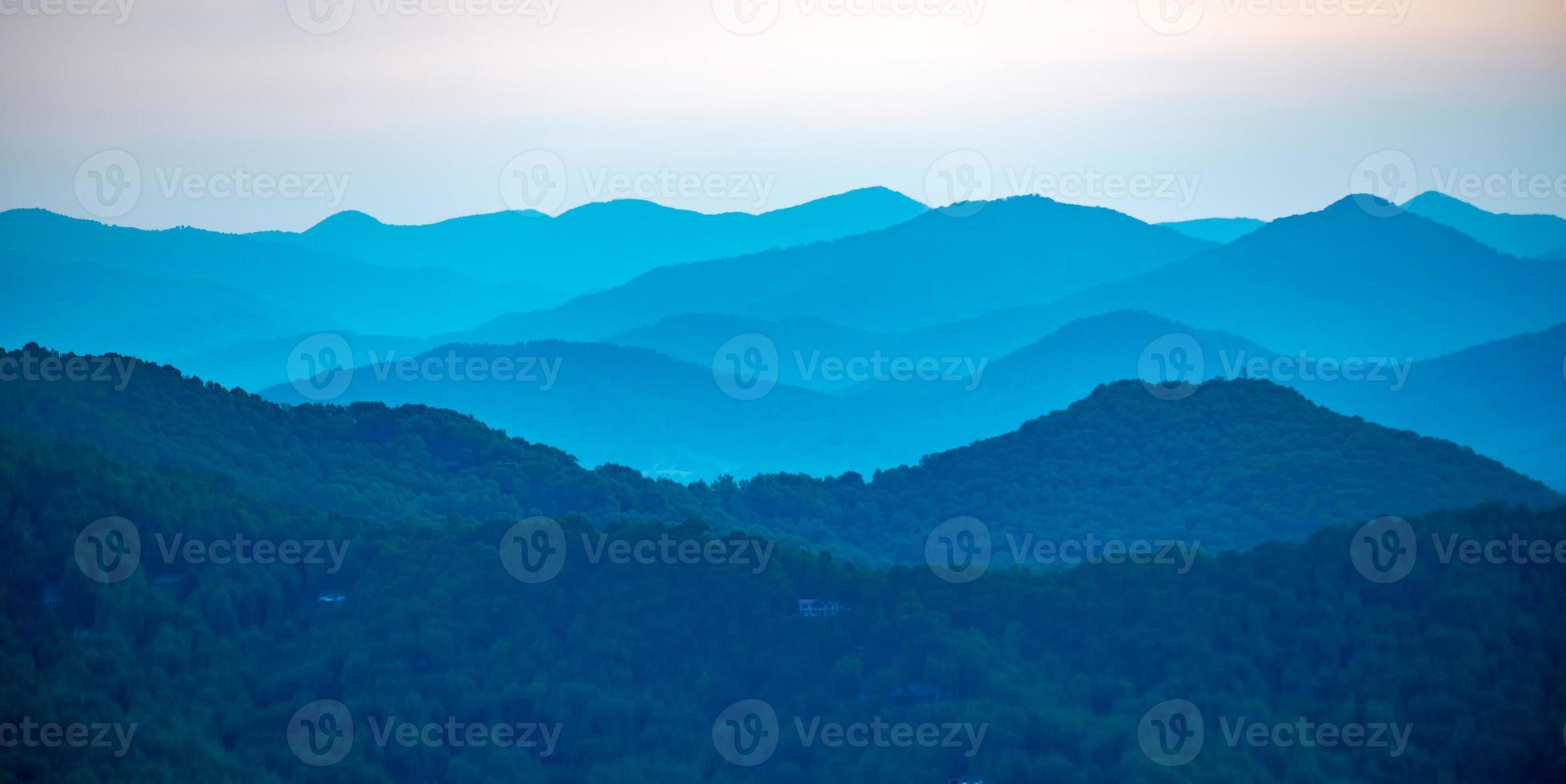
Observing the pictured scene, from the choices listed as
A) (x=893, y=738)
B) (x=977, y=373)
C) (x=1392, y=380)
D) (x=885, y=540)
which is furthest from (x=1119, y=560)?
(x=977, y=373)

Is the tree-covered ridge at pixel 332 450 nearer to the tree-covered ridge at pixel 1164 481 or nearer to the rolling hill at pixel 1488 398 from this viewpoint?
the tree-covered ridge at pixel 1164 481

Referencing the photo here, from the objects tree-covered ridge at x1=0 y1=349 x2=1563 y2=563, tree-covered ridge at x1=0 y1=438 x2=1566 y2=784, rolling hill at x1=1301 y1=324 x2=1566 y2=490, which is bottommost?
tree-covered ridge at x1=0 y1=438 x2=1566 y2=784

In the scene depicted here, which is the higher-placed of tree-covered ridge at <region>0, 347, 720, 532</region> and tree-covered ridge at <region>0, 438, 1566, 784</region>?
tree-covered ridge at <region>0, 347, 720, 532</region>

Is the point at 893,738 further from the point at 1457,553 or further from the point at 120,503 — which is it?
the point at 120,503

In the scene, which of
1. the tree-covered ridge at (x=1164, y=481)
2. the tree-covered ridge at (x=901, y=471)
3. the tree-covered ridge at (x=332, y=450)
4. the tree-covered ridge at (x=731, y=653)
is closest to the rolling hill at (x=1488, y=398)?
the tree-covered ridge at (x=1164, y=481)

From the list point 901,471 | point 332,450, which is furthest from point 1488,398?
point 332,450

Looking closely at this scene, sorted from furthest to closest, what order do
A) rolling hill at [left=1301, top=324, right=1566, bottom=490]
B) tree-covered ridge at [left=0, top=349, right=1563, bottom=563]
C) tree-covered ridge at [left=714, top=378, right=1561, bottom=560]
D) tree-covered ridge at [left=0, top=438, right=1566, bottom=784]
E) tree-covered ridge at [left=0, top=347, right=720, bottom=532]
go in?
rolling hill at [left=1301, top=324, right=1566, bottom=490], tree-covered ridge at [left=714, top=378, right=1561, bottom=560], tree-covered ridge at [left=0, top=349, right=1563, bottom=563], tree-covered ridge at [left=0, top=347, right=720, bottom=532], tree-covered ridge at [left=0, top=438, right=1566, bottom=784]

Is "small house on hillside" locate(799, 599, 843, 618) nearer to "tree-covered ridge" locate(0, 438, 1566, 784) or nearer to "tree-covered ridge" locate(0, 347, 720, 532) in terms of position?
"tree-covered ridge" locate(0, 438, 1566, 784)

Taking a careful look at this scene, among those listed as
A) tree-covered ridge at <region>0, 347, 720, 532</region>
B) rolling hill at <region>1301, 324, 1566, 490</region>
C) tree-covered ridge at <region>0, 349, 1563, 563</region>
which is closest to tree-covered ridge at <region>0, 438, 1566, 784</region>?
tree-covered ridge at <region>0, 347, 720, 532</region>
